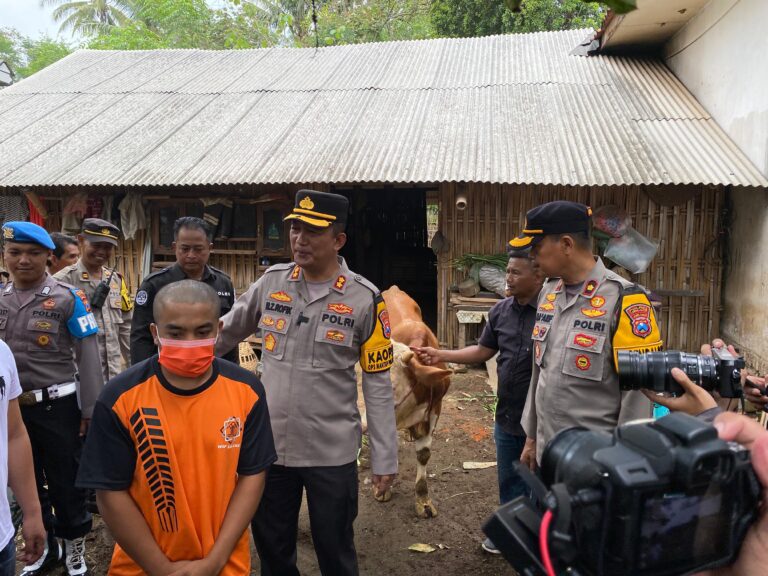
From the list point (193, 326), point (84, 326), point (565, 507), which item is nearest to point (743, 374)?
point (565, 507)

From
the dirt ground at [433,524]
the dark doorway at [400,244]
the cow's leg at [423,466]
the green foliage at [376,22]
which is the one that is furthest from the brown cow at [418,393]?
the green foliage at [376,22]

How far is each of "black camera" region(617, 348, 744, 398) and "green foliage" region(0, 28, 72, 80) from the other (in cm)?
3018

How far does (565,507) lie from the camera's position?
0.98 meters

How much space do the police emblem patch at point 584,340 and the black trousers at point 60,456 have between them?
2.82 meters

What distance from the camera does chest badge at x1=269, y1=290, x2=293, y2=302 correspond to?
2.57 meters

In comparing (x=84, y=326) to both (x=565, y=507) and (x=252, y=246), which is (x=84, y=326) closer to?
(x=565, y=507)

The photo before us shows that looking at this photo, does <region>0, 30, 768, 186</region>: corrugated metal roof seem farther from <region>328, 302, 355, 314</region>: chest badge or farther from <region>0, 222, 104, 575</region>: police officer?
<region>328, 302, 355, 314</region>: chest badge

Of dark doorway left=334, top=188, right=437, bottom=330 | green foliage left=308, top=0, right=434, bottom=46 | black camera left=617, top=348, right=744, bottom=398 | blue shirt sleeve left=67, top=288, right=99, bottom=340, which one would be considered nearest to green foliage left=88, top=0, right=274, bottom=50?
green foliage left=308, top=0, right=434, bottom=46

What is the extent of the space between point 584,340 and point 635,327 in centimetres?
21

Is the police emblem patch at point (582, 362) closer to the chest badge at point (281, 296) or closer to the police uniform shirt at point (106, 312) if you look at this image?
the chest badge at point (281, 296)

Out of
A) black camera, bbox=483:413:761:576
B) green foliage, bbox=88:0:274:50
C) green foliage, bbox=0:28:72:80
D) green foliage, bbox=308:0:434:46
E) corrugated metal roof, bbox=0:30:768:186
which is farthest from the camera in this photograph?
green foliage, bbox=0:28:72:80

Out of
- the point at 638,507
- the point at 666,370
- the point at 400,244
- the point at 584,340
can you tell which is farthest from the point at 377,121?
the point at 638,507

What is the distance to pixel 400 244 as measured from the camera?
41.9ft

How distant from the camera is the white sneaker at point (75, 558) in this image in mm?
3113
